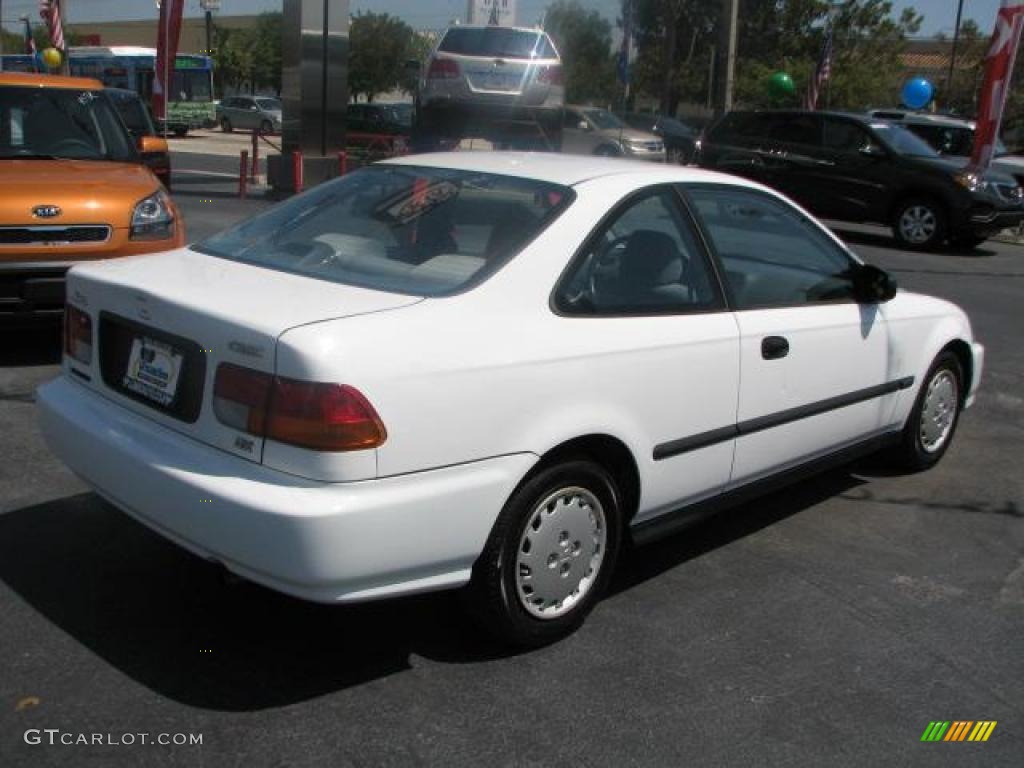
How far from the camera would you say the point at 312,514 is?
2.68 meters

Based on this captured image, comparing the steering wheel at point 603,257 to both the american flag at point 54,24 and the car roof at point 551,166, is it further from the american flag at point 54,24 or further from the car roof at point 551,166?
the american flag at point 54,24

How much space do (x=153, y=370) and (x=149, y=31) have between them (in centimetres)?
8433

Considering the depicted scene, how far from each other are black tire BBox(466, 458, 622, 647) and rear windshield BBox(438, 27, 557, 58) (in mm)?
12942

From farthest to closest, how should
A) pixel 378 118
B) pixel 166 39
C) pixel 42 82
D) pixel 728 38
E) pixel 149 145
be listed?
pixel 378 118 < pixel 728 38 < pixel 166 39 < pixel 149 145 < pixel 42 82

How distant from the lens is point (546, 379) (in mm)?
3111

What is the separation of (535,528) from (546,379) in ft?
1.55

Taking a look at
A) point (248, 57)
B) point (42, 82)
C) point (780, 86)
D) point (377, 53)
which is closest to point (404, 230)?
Result: point (42, 82)

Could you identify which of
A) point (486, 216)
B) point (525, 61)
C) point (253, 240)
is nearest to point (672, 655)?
point (486, 216)

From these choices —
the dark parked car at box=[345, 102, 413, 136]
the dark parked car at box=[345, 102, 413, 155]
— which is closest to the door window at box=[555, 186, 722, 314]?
the dark parked car at box=[345, 102, 413, 155]

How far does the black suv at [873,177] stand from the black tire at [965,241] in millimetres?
19

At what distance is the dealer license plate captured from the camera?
10.1 ft

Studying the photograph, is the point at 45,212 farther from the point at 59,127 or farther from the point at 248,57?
the point at 248,57

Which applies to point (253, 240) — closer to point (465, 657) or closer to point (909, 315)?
point (465, 657)

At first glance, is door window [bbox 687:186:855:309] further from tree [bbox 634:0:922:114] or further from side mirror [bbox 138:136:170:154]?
tree [bbox 634:0:922:114]
